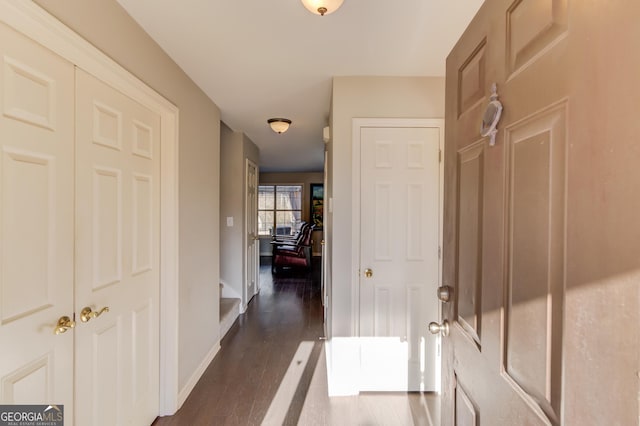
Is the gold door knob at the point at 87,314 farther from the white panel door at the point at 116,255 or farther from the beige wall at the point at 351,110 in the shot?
the beige wall at the point at 351,110

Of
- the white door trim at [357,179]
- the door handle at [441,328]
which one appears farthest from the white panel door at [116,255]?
the door handle at [441,328]

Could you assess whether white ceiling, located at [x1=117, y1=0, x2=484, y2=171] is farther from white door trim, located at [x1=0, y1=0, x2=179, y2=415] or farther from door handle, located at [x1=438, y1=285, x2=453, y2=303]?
door handle, located at [x1=438, y1=285, x2=453, y2=303]

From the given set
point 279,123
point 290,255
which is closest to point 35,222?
point 279,123

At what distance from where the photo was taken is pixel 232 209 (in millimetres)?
3902

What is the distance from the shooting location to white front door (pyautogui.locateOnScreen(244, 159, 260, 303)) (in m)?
4.20

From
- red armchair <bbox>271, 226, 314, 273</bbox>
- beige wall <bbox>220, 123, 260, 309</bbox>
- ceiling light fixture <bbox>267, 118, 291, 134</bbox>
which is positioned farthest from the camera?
red armchair <bbox>271, 226, 314, 273</bbox>

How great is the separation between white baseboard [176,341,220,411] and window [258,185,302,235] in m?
5.58

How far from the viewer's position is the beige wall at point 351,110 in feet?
7.35

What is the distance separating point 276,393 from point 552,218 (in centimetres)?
228

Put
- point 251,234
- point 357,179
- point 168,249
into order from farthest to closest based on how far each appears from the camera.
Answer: point 251,234 < point 357,179 < point 168,249

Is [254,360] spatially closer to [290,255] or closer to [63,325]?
[63,325]

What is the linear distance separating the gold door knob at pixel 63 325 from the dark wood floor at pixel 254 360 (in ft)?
3.77

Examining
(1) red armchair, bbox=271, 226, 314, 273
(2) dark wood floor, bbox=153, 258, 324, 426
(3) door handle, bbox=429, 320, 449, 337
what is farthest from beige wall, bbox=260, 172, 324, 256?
(3) door handle, bbox=429, 320, 449, 337

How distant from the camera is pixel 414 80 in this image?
2232 millimetres
